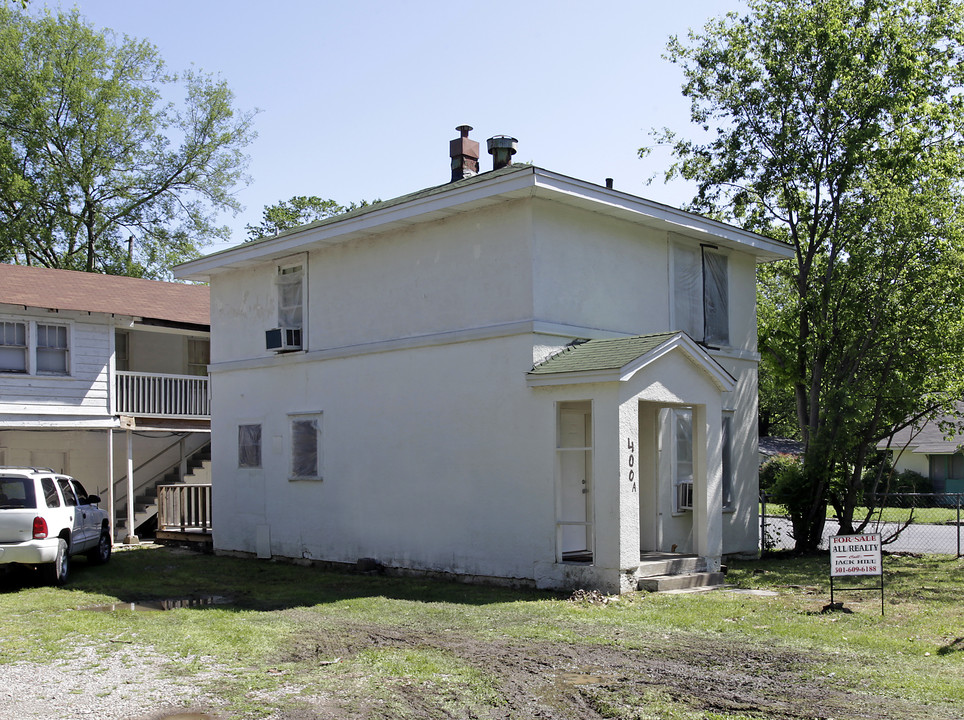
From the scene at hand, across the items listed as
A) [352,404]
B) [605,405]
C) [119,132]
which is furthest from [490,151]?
[119,132]

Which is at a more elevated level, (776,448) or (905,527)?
(776,448)

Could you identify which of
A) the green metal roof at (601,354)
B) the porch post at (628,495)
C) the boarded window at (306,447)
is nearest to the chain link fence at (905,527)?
the porch post at (628,495)

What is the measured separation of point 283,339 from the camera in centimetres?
1772

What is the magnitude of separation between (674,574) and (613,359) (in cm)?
332

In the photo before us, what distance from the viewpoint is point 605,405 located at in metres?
13.0

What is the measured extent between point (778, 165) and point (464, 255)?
29.9ft

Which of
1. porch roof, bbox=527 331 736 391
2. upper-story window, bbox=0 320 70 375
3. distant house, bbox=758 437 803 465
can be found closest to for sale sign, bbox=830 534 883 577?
porch roof, bbox=527 331 736 391

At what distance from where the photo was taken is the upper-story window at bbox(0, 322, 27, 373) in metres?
20.8

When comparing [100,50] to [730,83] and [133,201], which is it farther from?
[730,83]

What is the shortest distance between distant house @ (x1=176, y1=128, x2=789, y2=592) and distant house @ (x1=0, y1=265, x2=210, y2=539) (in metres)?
4.26

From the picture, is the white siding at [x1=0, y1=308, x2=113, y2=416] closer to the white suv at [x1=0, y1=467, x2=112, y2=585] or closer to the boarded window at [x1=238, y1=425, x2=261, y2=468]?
the boarded window at [x1=238, y1=425, x2=261, y2=468]

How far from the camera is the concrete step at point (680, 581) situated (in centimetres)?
1312

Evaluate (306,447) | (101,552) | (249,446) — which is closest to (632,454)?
(306,447)

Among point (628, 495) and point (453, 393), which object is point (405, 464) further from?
point (628, 495)
